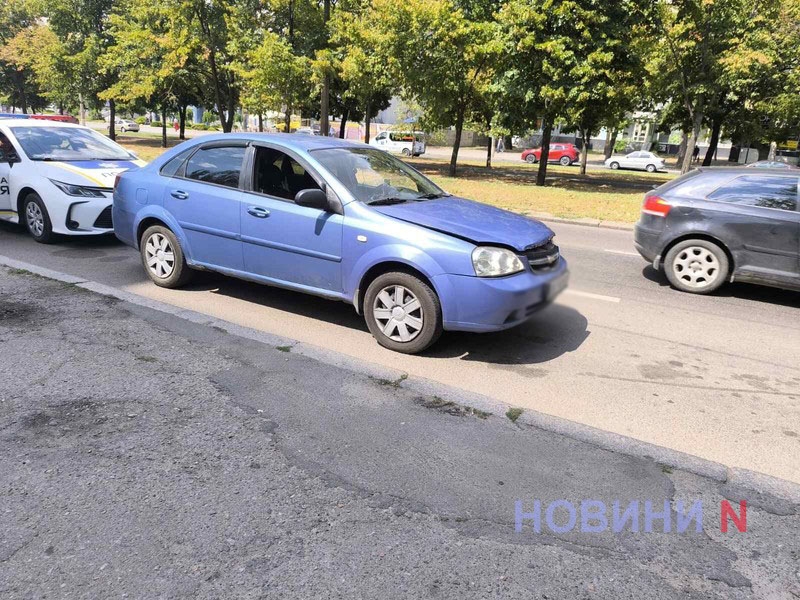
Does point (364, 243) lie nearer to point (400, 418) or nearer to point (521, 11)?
point (400, 418)

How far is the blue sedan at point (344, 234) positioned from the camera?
4.47m

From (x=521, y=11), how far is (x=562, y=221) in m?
7.70

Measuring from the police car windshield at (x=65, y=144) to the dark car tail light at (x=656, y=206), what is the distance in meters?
7.38

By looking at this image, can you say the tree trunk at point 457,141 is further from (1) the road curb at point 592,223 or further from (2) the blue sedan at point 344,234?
(2) the blue sedan at point 344,234

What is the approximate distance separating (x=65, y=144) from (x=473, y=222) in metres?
6.84

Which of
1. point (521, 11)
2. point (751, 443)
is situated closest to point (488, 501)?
point (751, 443)

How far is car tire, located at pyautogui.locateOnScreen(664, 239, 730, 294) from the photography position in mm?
6895

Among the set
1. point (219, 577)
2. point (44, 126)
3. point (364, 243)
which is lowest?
point (219, 577)

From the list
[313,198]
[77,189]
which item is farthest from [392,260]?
[77,189]

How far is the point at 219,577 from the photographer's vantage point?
241cm

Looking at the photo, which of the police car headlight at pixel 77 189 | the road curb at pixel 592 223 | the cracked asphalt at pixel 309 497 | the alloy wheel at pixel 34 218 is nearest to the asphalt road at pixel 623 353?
the cracked asphalt at pixel 309 497

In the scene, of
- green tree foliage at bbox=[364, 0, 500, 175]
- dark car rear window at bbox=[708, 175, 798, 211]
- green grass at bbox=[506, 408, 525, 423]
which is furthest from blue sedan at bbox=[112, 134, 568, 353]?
green tree foliage at bbox=[364, 0, 500, 175]

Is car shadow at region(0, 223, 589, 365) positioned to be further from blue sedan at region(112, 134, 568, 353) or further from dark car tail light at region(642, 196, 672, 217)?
dark car tail light at region(642, 196, 672, 217)

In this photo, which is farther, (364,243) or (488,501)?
(364,243)
